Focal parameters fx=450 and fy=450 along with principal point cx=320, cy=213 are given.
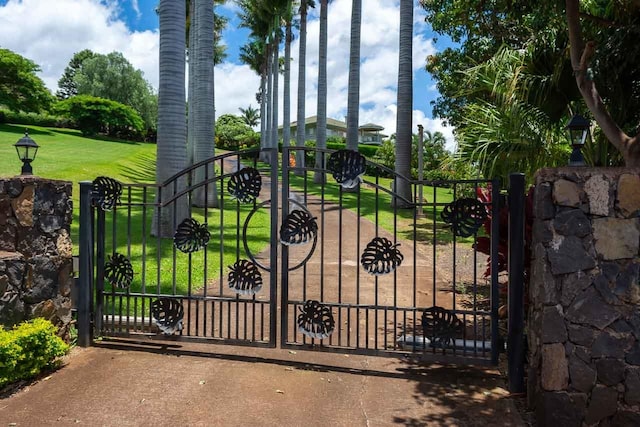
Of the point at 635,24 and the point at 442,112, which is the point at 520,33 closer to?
the point at 442,112

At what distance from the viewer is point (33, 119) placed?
43812 mm

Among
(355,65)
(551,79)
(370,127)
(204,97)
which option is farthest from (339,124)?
(551,79)

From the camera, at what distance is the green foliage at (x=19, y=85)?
3797 centimetres

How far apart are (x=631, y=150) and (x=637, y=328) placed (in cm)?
166

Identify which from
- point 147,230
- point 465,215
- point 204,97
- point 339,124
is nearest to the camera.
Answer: point 465,215

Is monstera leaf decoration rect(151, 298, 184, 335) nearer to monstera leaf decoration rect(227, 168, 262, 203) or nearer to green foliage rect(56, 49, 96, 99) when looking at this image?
monstera leaf decoration rect(227, 168, 262, 203)

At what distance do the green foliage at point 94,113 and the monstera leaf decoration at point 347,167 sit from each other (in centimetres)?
4452

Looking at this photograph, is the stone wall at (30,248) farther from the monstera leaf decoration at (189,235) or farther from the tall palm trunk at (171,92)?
the tall palm trunk at (171,92)

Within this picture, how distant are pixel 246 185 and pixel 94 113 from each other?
44773mm

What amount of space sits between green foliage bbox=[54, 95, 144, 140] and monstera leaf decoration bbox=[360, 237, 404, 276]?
44879 millimetres

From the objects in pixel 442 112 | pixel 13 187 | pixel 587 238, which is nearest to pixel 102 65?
pixel 442 112

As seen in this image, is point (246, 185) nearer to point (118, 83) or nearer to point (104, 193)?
point (104, 193)

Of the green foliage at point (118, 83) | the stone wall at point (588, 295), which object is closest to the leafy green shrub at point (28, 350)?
the stone wall at point (588, 295)

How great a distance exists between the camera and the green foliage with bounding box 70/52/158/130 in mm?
49938
